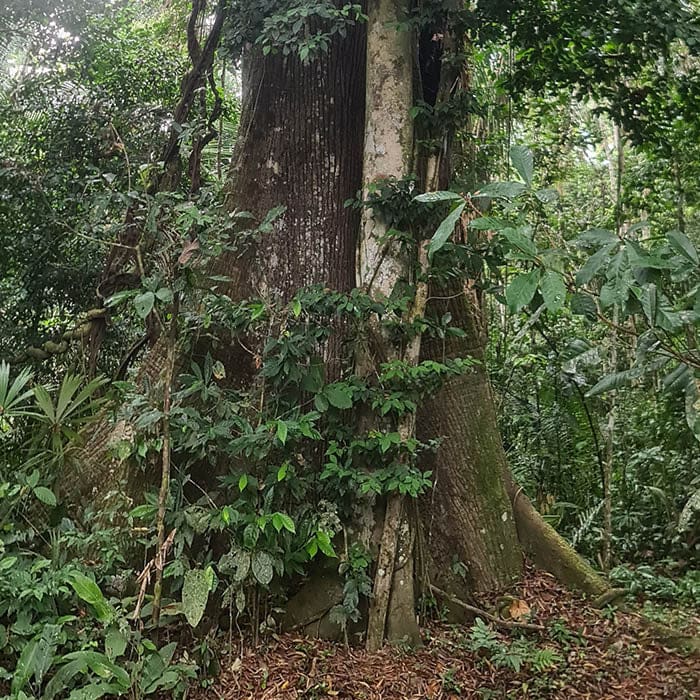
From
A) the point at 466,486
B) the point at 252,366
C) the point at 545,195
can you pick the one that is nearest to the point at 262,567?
the point at 252,366

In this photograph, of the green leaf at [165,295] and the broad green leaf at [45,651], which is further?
the green leaf at [165,295]

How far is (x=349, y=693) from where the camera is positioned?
2.84 meters

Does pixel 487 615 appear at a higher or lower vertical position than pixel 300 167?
lower

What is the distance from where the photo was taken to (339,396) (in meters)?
3.08

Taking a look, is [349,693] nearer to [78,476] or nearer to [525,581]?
[525,581]

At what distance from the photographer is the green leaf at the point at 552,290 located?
1.76m

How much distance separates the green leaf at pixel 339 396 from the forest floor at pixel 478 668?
1.16 m

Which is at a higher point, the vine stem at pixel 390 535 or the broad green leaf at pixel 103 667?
the vine stem at pixel 390 535

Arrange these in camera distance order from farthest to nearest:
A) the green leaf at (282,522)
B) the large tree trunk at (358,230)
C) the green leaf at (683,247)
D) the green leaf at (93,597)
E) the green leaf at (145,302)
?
1. the large tree trunk at (358,230)
2. the green leaf at (282,522)
3. the green leaf at (145,302)
4. the green leaf at (93,597)
5. the green leaf at (683,247)

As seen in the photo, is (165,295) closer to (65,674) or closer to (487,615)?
(65,674)

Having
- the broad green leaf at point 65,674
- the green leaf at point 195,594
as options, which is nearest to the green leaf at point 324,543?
the green leaf at point 195,594

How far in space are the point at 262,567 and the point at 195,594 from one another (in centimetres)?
31

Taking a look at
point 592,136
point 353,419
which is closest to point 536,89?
point 592,136

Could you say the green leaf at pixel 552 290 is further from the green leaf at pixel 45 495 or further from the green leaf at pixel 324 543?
the green leaf at pixel 45 495
